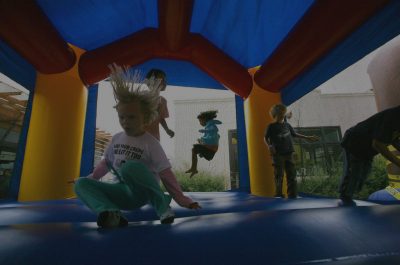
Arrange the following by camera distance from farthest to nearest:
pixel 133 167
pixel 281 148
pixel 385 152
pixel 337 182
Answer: pixel 337 182 < pixel 281 148 < pixel 385 152 < pixel 133 167

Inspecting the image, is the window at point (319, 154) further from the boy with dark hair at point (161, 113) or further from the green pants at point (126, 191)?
the green pants at point (126, 191)

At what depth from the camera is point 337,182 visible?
425 centimetres

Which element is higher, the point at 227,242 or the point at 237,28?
the point at 237,28

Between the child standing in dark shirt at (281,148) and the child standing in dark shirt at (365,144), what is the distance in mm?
738

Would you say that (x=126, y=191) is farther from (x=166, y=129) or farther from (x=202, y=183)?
(x=202, y=183)

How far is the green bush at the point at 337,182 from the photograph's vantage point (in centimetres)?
403

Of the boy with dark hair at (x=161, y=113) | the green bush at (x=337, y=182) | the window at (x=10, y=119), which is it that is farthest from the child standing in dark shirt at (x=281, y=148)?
the window at (x=10, y=119)

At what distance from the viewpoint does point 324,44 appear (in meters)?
1.92

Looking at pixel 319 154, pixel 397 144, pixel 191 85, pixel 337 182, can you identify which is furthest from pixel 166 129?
pixel 319 154

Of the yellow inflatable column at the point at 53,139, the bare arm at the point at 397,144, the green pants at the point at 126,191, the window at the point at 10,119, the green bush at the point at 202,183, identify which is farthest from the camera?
the green bush at the point at 202,183

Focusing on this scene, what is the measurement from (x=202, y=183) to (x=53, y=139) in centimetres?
363

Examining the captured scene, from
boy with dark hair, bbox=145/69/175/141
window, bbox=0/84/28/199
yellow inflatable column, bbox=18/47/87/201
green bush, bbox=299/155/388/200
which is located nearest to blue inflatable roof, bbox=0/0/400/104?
yellow inflatable column, bbox=18/47/87/201

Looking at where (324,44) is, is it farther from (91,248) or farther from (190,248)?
(91,248)

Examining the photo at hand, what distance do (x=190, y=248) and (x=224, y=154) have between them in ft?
17.0
